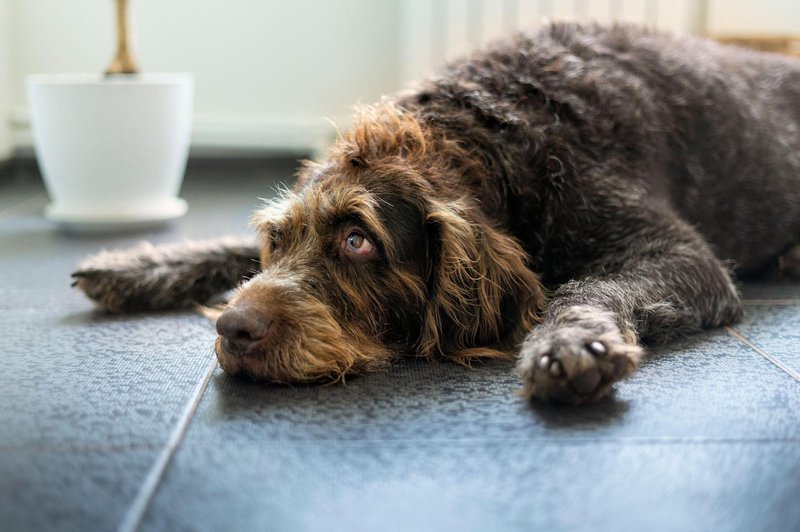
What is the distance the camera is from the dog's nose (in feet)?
6.32

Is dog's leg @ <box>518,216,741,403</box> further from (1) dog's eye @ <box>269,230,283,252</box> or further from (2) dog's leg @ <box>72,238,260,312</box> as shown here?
(2) dog's leg @ <box>72,238,260,312</box>

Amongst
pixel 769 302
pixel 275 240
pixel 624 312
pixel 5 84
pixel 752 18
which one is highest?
pixel 752 18

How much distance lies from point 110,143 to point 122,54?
0.44 meters

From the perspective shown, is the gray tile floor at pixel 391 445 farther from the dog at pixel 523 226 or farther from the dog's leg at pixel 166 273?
the dog's leg at pixel 166 273

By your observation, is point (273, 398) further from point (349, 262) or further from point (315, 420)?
point (349, 262)

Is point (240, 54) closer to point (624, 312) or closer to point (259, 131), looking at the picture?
point (259, 131)

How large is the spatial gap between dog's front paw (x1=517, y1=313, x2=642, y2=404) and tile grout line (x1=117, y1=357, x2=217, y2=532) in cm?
68

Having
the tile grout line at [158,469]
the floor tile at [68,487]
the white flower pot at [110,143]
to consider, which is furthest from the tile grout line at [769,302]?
the white flower pot at [110,143]

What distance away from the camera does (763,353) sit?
217 centimetres

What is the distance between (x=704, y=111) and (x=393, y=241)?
1209 mm

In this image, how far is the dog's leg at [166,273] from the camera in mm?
2686

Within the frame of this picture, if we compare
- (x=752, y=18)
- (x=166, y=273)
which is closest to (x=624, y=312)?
(x=166, y=273)

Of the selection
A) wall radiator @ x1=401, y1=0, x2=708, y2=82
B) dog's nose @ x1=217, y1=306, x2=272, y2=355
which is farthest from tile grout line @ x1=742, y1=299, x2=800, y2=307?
wall radiator @ x1=401, y1=0, x2=708, y2=82

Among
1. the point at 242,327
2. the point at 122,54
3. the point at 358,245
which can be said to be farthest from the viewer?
the point at 122,54
